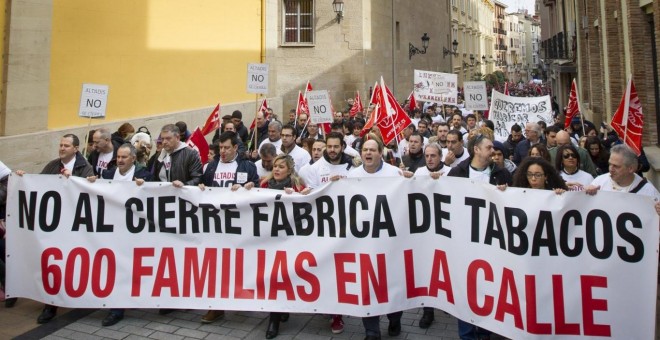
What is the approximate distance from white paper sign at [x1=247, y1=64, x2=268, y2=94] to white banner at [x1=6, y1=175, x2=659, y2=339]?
5.24m

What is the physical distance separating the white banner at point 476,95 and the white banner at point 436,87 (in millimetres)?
629

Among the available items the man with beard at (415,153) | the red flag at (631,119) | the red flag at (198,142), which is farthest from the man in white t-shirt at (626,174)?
the red flag at (198,142)

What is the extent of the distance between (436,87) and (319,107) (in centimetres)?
371

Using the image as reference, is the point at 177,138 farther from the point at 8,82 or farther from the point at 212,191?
the point at 8,82

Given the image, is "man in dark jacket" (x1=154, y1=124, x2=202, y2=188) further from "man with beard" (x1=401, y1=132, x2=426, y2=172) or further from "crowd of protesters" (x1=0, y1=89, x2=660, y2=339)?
"man with beard" (x1=401, y1=132, x2=426, y2=172)

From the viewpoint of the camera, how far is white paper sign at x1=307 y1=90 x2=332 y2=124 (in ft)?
34.0

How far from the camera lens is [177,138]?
6.36m

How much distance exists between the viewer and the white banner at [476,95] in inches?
478

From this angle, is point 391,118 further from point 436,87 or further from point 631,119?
point 436,87

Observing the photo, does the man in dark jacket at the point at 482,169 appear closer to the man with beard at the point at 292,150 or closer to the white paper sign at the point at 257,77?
the man with beard at the point at 292,150

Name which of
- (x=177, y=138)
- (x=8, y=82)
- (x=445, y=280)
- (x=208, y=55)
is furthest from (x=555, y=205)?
(x=208, y=55)

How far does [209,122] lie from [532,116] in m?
6.09

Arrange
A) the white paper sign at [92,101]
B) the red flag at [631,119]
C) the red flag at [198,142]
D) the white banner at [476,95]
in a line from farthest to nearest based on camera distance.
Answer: the white banner at [476,95]
the red flag at [198,142]
the white paper sign at [92,101]
the red flag at [631,119]

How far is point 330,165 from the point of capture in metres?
6.36
